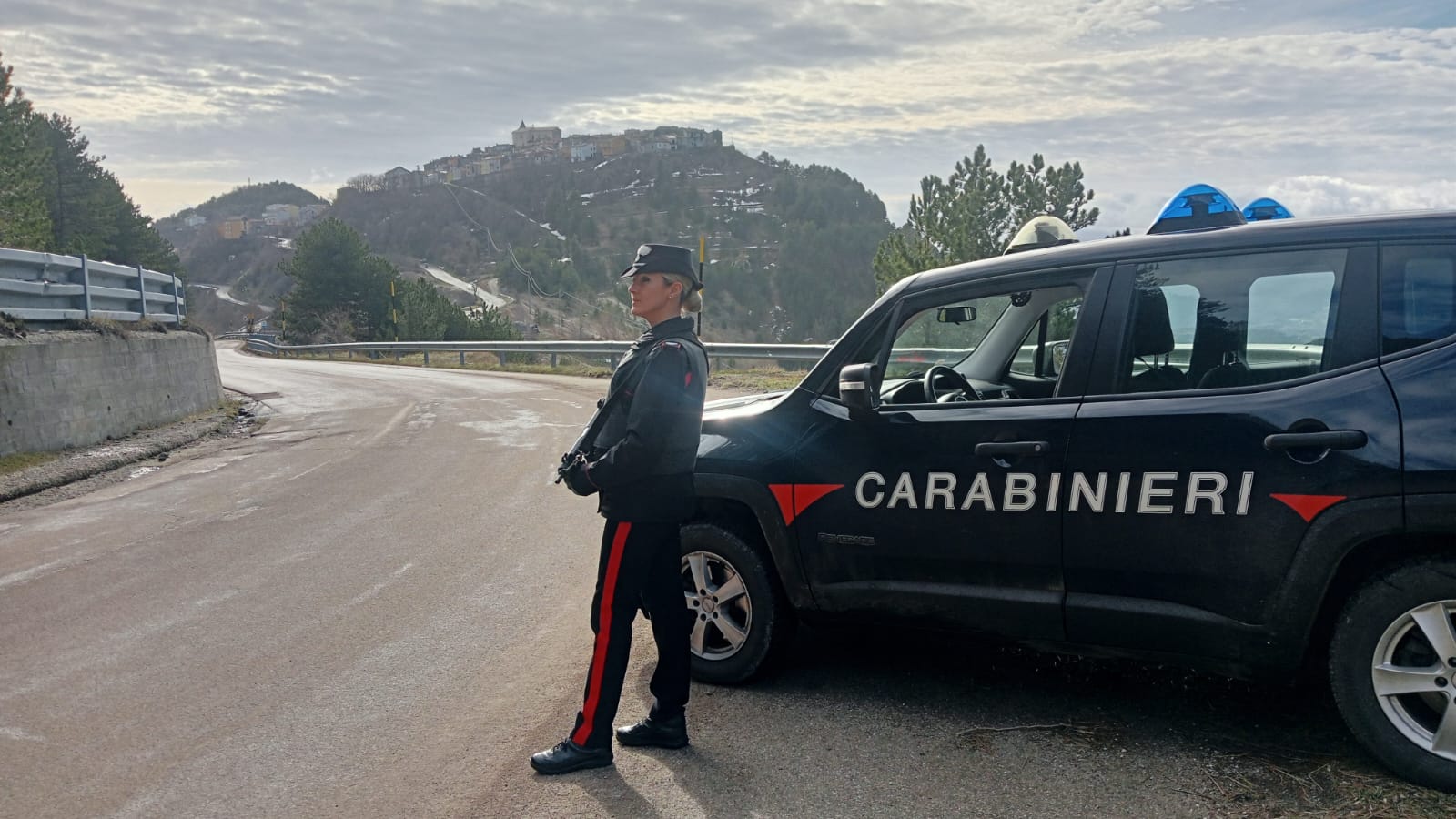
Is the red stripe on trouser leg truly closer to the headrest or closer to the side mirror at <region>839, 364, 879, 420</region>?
the side mirror at <region>839, 364, 879, 420</region>

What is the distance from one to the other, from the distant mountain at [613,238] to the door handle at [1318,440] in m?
60.6

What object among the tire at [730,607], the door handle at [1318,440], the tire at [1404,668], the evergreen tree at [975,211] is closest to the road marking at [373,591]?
the tire at [730,607]

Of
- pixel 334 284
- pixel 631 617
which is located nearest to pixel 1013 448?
pixel 631 617

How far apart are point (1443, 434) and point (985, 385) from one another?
186 centimetres

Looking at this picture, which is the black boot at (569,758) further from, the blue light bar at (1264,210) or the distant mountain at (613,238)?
the distant mountain at (613,238)

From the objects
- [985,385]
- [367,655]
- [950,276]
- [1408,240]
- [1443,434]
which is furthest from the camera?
[367,655]

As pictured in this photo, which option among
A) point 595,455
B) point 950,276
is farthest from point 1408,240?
point 595,455

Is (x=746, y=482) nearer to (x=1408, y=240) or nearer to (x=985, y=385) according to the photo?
(x=985, y=385)

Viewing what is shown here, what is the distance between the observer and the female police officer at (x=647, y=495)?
3828mm

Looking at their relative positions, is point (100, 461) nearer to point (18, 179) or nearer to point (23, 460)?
point (23, 460)

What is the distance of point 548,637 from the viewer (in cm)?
550

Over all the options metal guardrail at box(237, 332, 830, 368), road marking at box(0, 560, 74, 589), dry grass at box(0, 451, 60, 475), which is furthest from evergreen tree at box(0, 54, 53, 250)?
road marking at box(0, 560, 74, 589)

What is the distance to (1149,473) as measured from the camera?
369cm

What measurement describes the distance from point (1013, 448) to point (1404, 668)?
→ 1.39 metres
